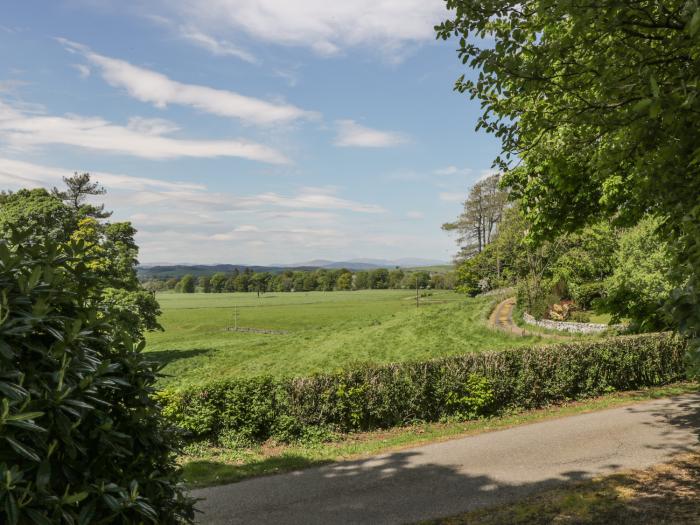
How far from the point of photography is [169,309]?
113m

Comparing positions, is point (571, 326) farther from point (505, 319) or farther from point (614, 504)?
point (614, 504)

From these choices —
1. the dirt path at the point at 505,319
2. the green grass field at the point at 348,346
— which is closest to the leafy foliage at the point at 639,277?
the green grass field at the point at 348,346

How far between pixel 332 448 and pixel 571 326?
18994 millimetres

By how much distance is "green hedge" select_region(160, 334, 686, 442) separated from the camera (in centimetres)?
1245

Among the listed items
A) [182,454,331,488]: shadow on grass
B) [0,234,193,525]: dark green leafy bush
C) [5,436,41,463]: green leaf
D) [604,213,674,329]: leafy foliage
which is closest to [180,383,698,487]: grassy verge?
[182,454,331,488]: shadow on grass

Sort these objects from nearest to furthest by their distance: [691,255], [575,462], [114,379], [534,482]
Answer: [114,379], [691,255], [534,482], [575,462]

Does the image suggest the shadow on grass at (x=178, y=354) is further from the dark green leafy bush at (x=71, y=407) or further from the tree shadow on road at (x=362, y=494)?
the dark green leafy bush at (x=71, y=407)

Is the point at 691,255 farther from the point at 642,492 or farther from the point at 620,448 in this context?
the point at 620,448

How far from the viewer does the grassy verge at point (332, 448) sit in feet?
33.2

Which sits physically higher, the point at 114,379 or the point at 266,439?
the point at 114,379

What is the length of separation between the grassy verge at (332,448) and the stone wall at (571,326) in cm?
941

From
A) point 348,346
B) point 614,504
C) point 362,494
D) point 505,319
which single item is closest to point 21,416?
point 362,494

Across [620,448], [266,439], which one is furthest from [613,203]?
[266,439]

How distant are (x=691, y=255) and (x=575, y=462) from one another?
6.27 metres
